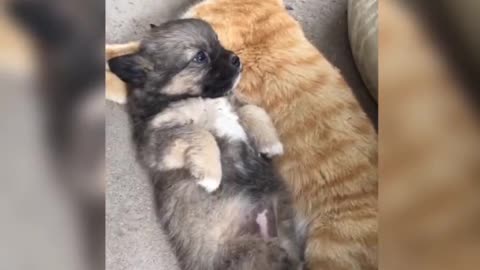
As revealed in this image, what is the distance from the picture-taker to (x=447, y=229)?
2.73 feet

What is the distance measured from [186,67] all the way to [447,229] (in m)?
0.39

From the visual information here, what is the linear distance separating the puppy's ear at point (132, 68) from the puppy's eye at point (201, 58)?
0.06 metres

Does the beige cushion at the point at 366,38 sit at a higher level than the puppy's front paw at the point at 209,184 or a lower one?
higher

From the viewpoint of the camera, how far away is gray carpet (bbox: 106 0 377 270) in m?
0.91

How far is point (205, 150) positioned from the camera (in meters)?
0.90

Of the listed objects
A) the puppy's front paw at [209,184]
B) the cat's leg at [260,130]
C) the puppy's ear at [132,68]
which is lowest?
the puppy's front paw at [209,184]

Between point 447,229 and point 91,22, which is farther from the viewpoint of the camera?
point 91,22

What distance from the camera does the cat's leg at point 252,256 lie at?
89 cm

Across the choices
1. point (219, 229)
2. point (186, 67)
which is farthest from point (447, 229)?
point (186, 67)

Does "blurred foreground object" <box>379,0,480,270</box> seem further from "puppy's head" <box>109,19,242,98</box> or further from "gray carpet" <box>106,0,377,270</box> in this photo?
"puppy's head" <box>109,19,242,98</box>

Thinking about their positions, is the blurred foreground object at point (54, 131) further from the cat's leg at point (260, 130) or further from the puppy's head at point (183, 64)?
the cat's leg at point (260, 130)

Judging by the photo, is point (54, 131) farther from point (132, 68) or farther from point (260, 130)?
point (260, 130)

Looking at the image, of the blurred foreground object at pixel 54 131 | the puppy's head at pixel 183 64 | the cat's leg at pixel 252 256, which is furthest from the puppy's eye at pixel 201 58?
the cat's leg at pixel 252 256

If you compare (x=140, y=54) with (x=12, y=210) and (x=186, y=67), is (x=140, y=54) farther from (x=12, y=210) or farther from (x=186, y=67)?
(x=12, y=210)
